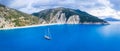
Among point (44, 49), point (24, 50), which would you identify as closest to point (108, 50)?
point (44, 49)

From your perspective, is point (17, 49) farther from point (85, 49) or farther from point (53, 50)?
point (85, 49)

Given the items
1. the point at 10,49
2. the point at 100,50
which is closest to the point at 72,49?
the point at 100,50

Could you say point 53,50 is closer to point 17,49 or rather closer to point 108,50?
point 17,49

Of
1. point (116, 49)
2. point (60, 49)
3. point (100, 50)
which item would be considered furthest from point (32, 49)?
point (116, 49)

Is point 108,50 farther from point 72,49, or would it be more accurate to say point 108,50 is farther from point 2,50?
point 2,50

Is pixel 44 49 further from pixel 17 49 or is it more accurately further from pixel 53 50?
pixel 17 49
